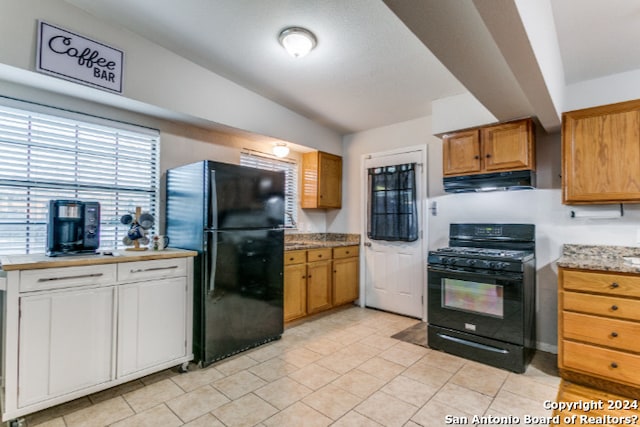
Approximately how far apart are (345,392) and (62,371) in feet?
5.92

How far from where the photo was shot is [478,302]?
2.78m

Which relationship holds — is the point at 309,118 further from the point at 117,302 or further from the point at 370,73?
the point at 117,302

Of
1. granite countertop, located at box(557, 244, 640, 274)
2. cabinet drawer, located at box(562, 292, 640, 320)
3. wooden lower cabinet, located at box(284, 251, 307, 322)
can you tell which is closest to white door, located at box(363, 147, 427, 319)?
wooden lower cabinet, located at box(284, 251, 307, 322)

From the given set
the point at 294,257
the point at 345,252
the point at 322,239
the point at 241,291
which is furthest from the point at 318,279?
the point at 241,291

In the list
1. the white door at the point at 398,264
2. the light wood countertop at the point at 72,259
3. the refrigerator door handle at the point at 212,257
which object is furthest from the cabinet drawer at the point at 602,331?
the light wood countertop at the point at 72,259

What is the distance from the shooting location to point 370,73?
2.85 metres

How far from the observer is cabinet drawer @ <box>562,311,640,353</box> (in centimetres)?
220

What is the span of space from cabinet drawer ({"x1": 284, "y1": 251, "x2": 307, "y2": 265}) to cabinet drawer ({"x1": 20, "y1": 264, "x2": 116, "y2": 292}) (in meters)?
1.67

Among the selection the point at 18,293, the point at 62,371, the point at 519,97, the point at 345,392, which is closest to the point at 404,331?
the point at 345,392

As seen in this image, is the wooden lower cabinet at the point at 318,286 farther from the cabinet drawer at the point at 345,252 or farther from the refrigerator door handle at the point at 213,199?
the refrigerator door handle at the point at 213,199

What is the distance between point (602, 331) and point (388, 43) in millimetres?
2600

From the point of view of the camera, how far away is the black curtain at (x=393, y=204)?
3.93m

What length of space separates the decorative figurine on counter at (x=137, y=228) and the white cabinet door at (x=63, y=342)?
526 mm

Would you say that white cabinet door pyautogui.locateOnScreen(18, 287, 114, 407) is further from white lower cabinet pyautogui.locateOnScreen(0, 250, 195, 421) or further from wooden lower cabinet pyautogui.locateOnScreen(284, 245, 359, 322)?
wooden lower cabinet pyautogui.locateOnScreen(284, 245, 359, 322)
